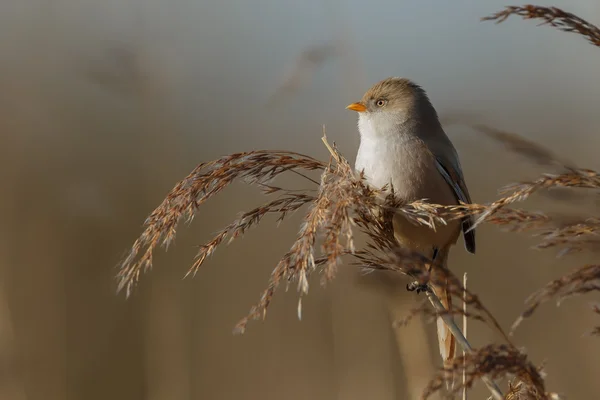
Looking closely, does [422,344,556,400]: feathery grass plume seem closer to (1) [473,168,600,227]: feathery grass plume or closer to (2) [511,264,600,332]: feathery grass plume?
(2) [511,264,600,332]: feathery grass plume

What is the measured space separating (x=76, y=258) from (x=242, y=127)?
1.31 m

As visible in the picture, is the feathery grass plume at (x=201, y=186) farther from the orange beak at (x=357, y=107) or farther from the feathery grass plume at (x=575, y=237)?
the orange beak at (x=357, y=107)

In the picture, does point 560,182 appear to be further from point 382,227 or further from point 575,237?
point 382,227

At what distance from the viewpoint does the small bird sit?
2.17 metres

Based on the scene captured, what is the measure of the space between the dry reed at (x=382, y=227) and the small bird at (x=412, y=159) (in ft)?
1.14

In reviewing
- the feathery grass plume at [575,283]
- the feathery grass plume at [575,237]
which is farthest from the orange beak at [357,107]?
the feathery grass plume at [575,283]

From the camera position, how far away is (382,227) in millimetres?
1613

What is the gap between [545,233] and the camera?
1209 millimetres

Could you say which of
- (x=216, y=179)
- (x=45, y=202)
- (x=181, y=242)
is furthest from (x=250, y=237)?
(x=216, y=179)

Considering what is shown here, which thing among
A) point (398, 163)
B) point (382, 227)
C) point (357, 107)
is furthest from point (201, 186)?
point (357, 107)

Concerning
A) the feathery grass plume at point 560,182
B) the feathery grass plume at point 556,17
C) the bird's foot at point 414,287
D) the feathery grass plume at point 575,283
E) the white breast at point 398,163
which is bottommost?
the bird's foot at point 414,287

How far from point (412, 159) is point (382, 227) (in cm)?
68

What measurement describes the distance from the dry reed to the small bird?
35 cm

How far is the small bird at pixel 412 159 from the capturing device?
85.4 inches
